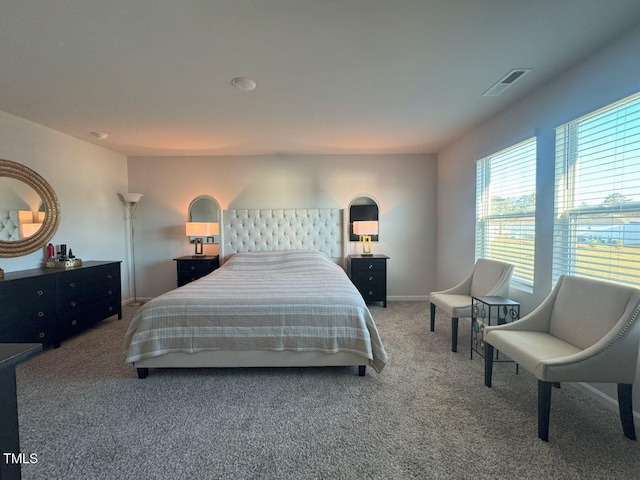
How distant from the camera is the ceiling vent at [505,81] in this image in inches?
87.0

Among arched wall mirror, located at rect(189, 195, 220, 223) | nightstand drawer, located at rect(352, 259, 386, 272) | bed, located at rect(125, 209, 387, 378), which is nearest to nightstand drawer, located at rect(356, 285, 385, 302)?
nightstand drawer, located at rect(352, 259, 386, 272)

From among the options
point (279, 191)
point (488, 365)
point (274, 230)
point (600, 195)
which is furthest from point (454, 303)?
point (279, 191)

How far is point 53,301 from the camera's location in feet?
9.71

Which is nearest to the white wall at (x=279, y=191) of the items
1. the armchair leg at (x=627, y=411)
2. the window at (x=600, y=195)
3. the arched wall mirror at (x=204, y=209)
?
the arched wall mirror at (x=204, y=209)

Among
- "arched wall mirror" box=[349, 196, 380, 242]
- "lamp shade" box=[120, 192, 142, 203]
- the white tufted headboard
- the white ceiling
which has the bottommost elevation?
the white tufted headboard

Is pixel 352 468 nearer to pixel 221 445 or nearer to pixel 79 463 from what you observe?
pixel 221 445

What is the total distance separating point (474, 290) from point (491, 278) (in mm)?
278

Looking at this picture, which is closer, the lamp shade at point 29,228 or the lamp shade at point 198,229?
the lamp shade at point 29,228

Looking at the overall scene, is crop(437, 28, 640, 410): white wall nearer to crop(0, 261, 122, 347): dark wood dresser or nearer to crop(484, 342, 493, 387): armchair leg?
crop(484, 342, 493, 387): armchair leg

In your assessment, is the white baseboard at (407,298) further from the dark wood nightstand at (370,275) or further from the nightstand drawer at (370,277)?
the nightstand drawer at (370,277)

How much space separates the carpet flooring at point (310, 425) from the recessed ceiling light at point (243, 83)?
8.13 feet

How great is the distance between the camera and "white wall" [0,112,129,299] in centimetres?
308

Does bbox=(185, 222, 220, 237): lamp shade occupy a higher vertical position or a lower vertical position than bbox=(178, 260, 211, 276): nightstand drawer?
higher

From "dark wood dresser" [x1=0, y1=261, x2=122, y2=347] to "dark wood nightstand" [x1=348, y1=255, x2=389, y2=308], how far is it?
3424mm
